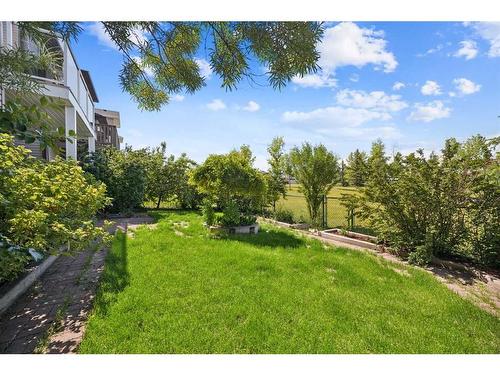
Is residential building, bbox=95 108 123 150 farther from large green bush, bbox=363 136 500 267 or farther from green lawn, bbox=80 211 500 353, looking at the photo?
large green bush, bbox=363 136 500 267

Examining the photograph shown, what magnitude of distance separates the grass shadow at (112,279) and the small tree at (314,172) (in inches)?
209

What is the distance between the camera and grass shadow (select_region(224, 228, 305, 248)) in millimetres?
6066

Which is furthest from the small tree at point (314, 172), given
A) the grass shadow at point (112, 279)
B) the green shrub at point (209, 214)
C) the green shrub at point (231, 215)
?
the grass shadow at point (112, 279)

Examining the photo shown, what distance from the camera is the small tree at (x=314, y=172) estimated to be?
8391mm

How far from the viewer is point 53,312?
114 inches

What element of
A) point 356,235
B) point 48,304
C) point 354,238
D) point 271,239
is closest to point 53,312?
point 48,304

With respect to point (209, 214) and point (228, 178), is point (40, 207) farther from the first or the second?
point (209, 214)

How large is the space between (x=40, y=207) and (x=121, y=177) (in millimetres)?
7157

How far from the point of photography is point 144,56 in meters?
2.43

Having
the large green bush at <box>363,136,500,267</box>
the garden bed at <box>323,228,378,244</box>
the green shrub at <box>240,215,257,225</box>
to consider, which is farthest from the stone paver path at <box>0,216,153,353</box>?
the garden bed at <box>323,228,378,244</box>

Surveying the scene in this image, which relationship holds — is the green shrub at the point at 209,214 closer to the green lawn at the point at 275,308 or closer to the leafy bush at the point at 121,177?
the green lawn at the point at 275,308

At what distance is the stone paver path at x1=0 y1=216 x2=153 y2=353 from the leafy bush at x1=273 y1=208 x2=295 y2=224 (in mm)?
6232
